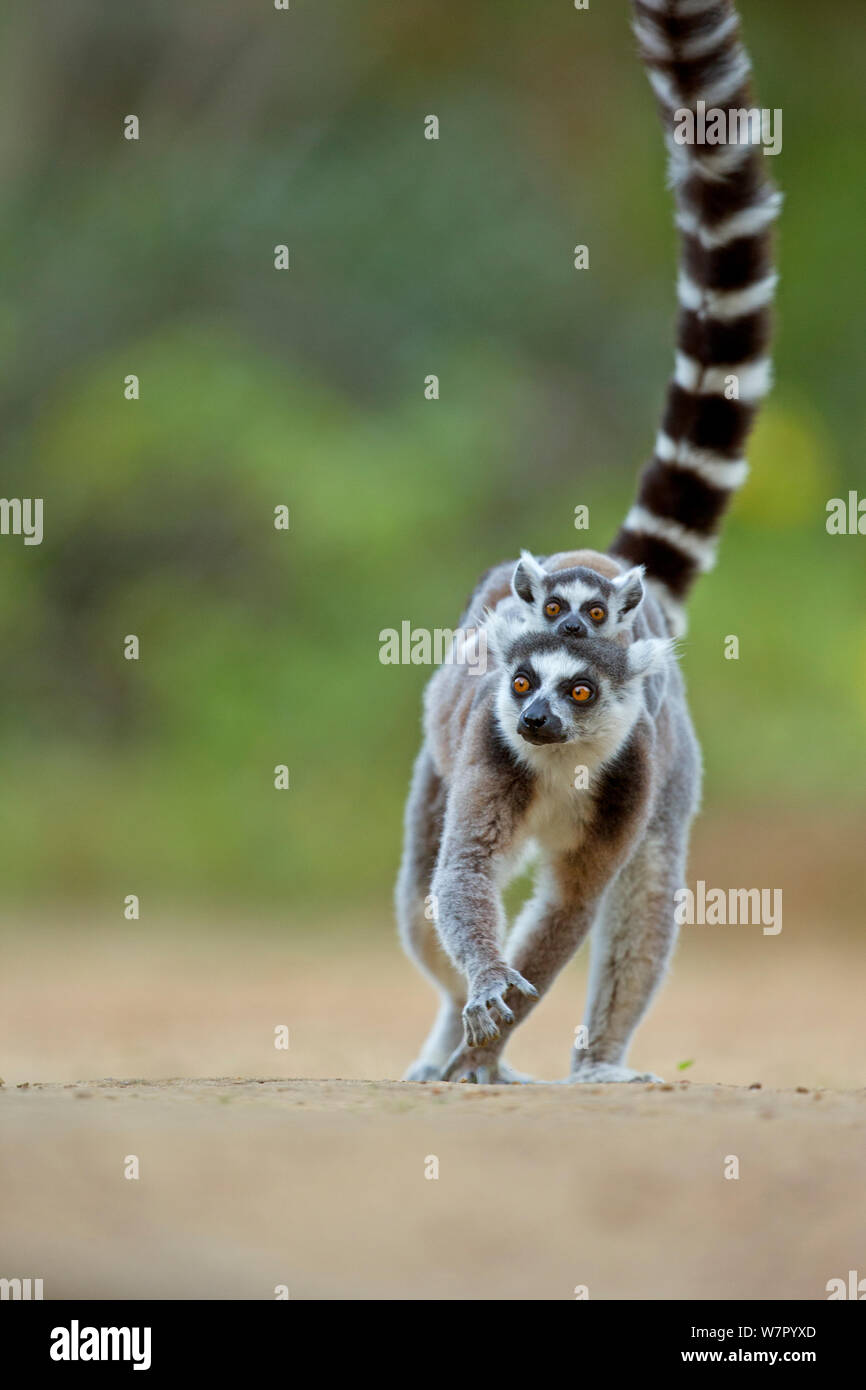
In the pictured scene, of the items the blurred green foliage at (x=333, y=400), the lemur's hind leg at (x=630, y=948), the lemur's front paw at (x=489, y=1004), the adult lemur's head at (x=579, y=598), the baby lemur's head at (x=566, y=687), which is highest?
the blurred green foliage at (x=333, y=400)

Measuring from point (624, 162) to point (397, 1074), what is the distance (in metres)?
17.5

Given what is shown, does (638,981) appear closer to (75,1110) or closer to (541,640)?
(541,640)

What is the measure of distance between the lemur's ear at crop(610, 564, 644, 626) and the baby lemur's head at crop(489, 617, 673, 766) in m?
0.11

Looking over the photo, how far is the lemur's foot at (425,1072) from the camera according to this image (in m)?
6.39

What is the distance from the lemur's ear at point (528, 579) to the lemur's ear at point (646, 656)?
0.36m

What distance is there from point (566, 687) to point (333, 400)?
15.2 m

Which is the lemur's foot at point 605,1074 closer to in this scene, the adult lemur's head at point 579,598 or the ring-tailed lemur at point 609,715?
the ring-tailed lemur at point 609,715

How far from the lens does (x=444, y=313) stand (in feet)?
70.7

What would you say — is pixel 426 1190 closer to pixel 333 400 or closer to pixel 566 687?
pixel 566 687

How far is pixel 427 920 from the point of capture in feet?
21.2

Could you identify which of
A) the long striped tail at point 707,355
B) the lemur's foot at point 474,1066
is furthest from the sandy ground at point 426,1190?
the long striped tail at point 707,355

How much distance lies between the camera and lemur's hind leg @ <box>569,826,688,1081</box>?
6078 millimetres

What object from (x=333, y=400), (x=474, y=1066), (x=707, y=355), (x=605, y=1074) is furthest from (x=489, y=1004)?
(x=333, y=400)

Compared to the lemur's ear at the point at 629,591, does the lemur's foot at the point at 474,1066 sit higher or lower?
lower
